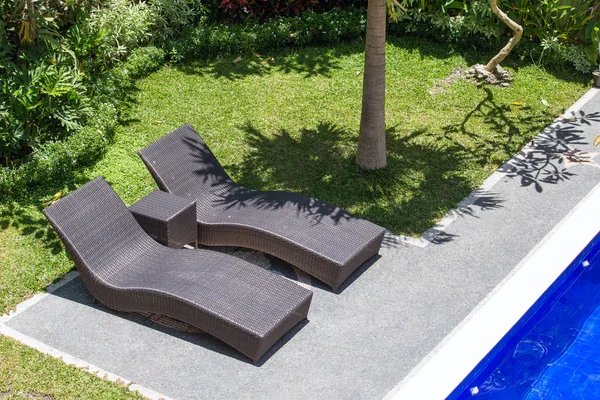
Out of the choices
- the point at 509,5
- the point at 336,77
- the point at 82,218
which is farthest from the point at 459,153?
the point at 82,218

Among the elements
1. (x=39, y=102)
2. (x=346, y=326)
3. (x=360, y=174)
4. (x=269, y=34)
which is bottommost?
(x=346, y=326)

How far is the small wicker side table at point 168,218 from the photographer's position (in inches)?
330

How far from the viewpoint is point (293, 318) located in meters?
7.54

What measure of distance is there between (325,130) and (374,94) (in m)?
1.66

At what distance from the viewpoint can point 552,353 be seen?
7.84 metres

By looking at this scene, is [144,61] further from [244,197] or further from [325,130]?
[244,197]

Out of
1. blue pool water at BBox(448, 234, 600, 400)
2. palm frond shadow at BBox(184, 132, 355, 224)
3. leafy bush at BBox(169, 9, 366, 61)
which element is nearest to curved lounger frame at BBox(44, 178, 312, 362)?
palm frond shadow at BBox(184, 132, 355, 224)

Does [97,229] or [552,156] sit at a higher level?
[97,229]

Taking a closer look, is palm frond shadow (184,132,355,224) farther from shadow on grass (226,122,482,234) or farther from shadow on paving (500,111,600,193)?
shadow on paving (500,111,600,193)

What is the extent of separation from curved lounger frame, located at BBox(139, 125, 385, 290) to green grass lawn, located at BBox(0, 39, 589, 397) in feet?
2.99

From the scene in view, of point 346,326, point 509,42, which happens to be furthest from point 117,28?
point 346,326

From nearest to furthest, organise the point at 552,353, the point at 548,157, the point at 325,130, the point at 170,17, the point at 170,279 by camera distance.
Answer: the point at 170,279 < the point at 552,353 < the point at 548,157 < the point at 325,130 < the point at 170,17

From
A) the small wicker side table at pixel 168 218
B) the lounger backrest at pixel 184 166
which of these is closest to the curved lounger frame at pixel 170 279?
the small wicker side table at pixel 168 218

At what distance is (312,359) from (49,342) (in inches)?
105
